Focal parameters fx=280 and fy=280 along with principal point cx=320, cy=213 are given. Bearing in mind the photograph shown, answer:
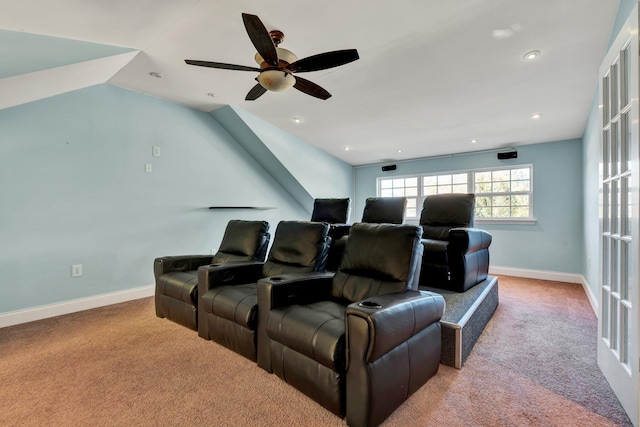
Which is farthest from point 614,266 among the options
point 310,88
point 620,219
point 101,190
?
point 101,190

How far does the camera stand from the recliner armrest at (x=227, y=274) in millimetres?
2271

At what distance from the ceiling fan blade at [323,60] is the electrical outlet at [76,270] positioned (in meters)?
3.03

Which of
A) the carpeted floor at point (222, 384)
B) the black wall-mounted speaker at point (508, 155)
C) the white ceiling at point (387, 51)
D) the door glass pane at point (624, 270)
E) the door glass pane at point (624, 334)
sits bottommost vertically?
the carpeted floor at point (222, 384)

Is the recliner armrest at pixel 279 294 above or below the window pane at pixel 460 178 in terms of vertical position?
below

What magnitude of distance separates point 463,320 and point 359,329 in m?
1.11

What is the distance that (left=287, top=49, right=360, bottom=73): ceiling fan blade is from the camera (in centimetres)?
193

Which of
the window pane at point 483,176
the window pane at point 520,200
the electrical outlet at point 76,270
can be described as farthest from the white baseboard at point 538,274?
the electrical outlet at point 76,270

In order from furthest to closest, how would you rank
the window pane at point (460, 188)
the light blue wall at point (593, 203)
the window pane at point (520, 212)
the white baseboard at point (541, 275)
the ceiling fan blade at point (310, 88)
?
the window pane at point (460, 188), the window pane at point (520, 212), the white baseboard at point (541, 275), the light blue wall at point (593, 203), the ceiling fan blade at point (310, 88)

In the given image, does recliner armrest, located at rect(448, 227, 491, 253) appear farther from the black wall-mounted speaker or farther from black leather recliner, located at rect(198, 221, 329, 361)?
the black wall-mounted speaker

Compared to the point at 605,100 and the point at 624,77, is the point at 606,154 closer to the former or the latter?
the point at 605,100

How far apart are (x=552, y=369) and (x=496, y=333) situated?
0.56 metres

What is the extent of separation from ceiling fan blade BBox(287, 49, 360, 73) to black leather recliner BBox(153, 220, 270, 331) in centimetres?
149

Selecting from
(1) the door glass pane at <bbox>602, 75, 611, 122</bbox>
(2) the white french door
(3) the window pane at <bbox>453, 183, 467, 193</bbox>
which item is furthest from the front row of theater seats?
(3) the window pane at <bbox>453, 183, 467, 193</bbox>

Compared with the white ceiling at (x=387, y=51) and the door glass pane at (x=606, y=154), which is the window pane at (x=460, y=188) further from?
the door glass pane at (x=606, y=154)
